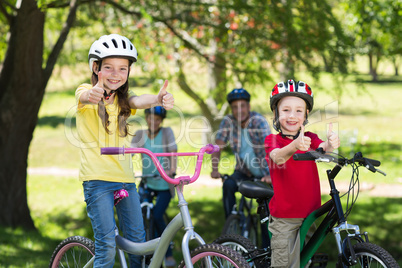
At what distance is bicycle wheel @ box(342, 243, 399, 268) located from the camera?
3.25m

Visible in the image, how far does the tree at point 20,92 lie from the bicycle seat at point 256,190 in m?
4.63

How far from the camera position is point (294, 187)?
390 centimetres

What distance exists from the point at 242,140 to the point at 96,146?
2832 mm

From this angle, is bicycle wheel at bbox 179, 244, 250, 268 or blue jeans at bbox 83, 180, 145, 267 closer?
bicycle wheel at bbox 179, 244, 250, 268

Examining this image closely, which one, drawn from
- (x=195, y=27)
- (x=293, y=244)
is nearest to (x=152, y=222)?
(x=293, y=244)

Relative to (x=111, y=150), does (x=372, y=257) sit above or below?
below

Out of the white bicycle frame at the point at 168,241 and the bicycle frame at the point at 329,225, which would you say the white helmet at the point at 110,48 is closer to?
the white bicycle frame at the point at 168,241

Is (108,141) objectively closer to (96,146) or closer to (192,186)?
(96,146)

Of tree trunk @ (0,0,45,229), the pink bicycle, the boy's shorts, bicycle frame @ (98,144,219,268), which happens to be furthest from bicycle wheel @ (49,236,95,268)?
tree trunk @ (0,0,45,229)

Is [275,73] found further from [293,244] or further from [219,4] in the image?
[293,244]

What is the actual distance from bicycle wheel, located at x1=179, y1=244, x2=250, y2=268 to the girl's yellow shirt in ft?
2.86

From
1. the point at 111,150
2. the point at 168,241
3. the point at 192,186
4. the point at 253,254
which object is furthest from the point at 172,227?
the point at 192,186

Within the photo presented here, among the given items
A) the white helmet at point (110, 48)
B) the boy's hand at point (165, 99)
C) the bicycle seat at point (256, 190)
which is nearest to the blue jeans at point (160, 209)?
the bicycle seat at point (256, 190)

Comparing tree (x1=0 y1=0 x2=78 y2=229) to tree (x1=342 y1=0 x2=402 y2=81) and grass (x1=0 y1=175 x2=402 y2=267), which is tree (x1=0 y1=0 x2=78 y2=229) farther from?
tree (x1=342 y1=0 x2=402 y2=81)
